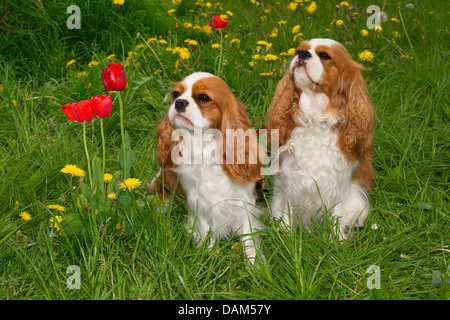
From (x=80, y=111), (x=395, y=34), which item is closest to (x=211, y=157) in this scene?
(x=80, y=111)

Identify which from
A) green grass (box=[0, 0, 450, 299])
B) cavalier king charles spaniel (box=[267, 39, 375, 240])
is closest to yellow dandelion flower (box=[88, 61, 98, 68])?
green grass (box=[0, 0, 450, 299])

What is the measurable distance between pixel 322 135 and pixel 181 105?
0.84 m

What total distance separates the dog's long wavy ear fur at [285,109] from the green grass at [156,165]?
55 centimetres

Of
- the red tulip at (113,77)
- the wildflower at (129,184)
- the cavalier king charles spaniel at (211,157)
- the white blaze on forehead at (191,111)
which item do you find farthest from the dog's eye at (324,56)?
the wildflower at (129,184)

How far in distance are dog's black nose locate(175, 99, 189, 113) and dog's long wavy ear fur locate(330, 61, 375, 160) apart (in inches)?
32.8

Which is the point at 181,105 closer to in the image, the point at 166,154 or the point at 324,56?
the point at 166,154

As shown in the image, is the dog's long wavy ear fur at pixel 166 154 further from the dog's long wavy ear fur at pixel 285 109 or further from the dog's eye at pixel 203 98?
the dog's long wavy ear fur at pixel 285 109

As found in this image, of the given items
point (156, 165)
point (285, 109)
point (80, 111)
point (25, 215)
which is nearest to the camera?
point (80, 111)

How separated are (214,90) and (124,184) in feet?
2.11

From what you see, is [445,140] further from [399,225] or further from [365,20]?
[365,20]

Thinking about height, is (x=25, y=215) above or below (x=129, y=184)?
below

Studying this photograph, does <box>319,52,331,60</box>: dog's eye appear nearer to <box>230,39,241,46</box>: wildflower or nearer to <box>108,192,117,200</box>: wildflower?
<box>108,192,117,200</box>: wildflower

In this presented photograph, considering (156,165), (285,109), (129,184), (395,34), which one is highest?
(395,34)

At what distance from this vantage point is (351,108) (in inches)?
102
